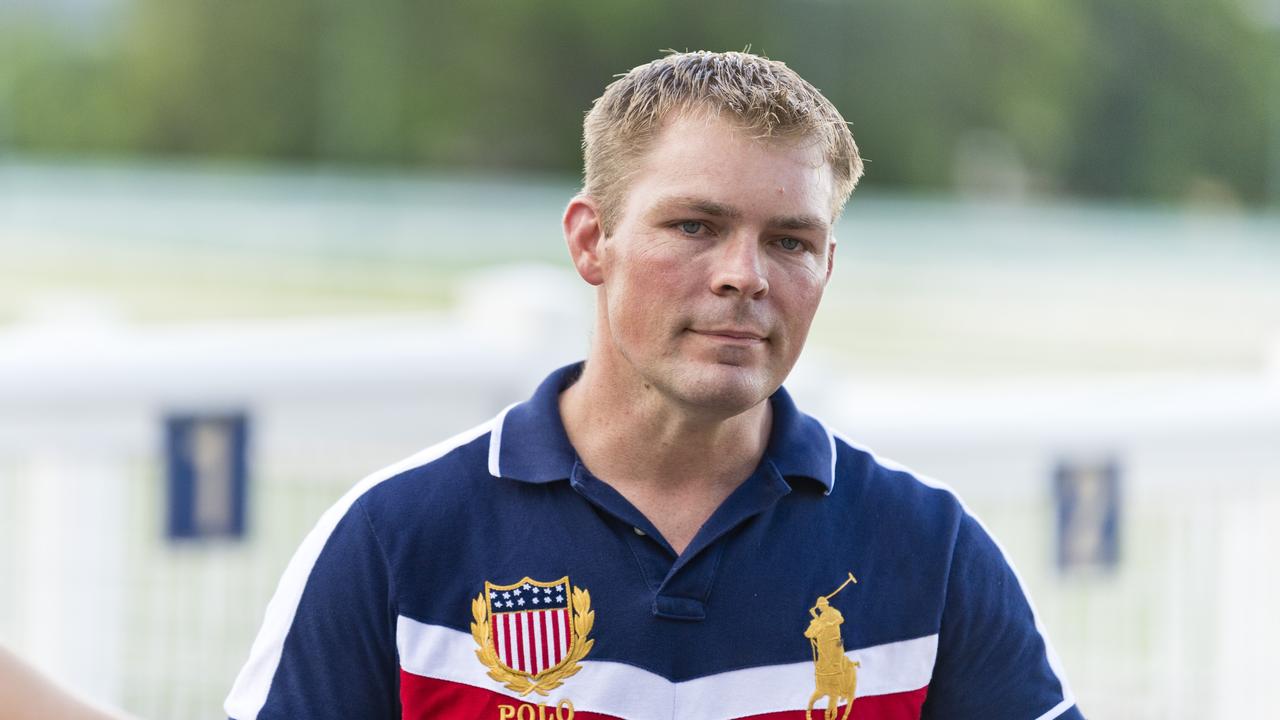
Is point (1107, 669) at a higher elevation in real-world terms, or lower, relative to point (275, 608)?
lower

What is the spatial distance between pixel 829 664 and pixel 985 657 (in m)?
0.23

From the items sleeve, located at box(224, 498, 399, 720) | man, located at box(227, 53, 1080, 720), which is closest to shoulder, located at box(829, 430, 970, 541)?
man, located at box(227, 53, 1080, 720)

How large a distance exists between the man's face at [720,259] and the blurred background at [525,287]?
1993 millimetres

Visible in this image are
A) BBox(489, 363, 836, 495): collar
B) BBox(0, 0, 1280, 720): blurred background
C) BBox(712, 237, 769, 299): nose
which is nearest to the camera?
BBox(712, 237, 769, 299): nose

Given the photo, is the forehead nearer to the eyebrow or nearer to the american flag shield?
the eyebrow

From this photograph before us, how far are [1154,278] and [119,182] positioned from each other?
53.4ft

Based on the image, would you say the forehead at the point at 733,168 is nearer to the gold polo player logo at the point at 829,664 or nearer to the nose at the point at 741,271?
the nose at the point at 741,271

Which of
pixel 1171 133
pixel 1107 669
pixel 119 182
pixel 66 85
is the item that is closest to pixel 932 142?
pixel 1171 133

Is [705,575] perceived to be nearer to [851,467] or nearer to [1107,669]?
[851,467]

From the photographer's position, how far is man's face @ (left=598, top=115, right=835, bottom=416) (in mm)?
2066

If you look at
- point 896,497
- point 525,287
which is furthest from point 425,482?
point 525,287

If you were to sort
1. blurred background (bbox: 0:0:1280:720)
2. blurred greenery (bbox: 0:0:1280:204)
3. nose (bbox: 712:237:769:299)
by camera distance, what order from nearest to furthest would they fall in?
1. nose (bbox: 712:237:769:299)
2. blurred background (bbox: 0:0:1280:720)
3. blurred greenery (bbox: 0:0:1280:204)

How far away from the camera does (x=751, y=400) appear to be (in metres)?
2.11

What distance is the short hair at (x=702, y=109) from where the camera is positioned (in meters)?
2.08
